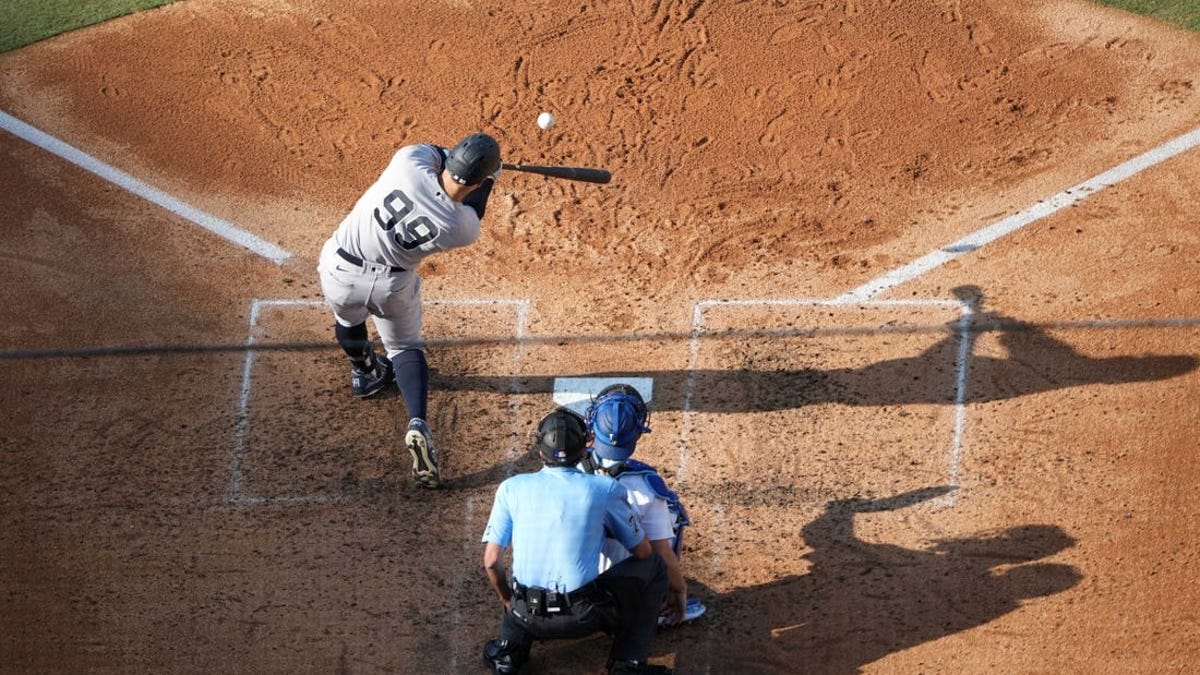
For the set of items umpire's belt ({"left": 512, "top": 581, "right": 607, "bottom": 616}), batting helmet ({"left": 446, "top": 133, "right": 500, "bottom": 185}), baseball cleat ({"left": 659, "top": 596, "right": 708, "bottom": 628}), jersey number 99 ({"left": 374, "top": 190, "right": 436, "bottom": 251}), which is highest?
batting helmet ({"left": 446, "top": 133, "right": 500, "bottom": 185})

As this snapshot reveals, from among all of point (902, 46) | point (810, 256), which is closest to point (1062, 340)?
point (810, 256)

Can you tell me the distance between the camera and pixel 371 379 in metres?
8.36

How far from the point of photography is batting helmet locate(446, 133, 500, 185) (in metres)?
7.37

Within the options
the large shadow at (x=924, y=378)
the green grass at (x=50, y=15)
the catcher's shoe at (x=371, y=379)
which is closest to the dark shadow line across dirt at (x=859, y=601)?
the large shadow at (x=924, y=378)

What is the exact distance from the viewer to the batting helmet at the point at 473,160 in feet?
24.2

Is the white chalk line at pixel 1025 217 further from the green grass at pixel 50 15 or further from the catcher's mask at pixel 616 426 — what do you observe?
the green grass at pixel 50 15

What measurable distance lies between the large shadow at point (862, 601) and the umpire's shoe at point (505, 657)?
0.72 m

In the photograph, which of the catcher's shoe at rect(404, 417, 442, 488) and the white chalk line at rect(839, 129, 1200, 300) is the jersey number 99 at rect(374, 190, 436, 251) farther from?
the white chalk line at rect(839, 129, 1200, 300)

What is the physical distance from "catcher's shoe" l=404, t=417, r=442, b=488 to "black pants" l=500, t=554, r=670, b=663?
1239 mm

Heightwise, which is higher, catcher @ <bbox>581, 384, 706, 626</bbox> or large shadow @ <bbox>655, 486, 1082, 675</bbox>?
catcher @ <bbox>581, 384, 706, 626</bbox>

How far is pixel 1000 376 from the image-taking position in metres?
8.08

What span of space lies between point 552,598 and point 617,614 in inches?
13.6

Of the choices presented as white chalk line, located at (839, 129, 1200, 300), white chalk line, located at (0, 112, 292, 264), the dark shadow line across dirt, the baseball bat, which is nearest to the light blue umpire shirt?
the dark shadow line across dirt

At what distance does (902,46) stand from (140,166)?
18.5 ft
